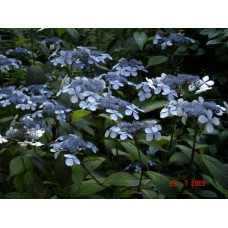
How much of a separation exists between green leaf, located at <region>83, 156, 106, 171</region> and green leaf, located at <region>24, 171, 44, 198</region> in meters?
0.18

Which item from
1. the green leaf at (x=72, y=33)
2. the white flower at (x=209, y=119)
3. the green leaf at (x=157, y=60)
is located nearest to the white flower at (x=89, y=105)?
the white flower at (x=209, y=119)

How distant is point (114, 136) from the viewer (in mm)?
1472

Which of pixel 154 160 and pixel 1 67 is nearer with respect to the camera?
pixel 154 160

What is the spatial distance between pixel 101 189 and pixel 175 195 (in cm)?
27

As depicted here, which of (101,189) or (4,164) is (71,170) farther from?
(4,164)

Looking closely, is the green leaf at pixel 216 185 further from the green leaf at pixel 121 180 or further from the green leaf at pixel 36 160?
the green leaf at pixel 36 160

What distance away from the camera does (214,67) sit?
96.0 inches

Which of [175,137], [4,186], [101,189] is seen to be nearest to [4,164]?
[4,186]

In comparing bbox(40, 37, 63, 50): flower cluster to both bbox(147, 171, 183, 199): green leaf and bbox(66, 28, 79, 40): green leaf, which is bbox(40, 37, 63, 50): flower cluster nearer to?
bbox(66, 28, 79, 40): green leaf

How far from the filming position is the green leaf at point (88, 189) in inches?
60.1

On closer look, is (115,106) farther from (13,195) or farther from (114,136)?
(13,195)

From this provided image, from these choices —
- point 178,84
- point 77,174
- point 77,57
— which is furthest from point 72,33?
point 77,174

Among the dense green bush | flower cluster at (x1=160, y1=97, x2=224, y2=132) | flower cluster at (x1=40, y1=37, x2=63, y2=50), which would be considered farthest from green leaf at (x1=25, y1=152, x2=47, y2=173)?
flower cluster at (x1=40, y1=37, x2=63, y2=50)

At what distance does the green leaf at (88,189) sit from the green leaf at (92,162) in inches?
2.6
